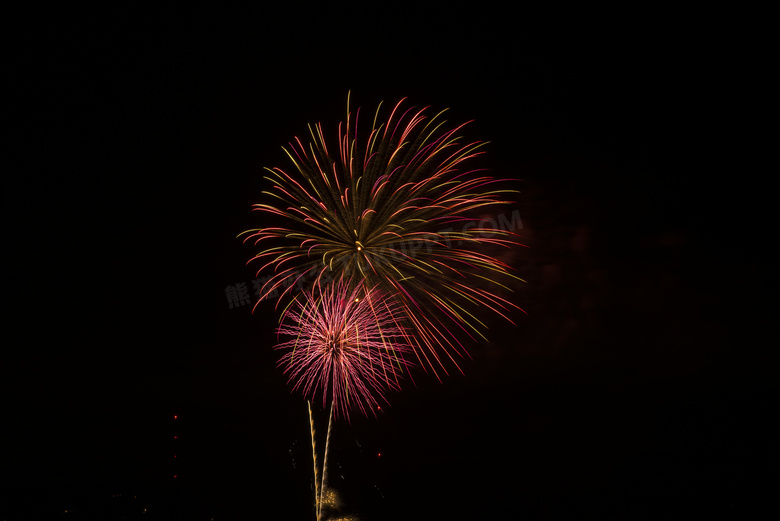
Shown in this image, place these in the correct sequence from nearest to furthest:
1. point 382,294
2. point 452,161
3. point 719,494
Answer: point 452,161
point 382,294
point 719,494

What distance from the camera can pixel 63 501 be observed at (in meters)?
14.3

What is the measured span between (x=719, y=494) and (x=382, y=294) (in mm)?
14100

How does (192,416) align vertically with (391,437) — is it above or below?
above

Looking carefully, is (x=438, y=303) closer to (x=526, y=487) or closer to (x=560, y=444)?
(x=526, y=487)

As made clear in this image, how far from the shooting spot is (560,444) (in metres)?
17.4

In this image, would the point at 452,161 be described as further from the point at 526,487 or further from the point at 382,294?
the point at 526,487

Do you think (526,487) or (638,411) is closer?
(526,487)

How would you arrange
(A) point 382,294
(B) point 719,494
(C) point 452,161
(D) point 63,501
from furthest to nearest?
1. (D) point 63,501
2. (B) point 719,494
3. (A) point 382,294
4. (C) point 452,161

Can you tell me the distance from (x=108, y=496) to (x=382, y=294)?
621 inches

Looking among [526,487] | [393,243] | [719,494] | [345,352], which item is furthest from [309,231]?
[719,494]

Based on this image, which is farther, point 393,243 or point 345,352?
point 345,352

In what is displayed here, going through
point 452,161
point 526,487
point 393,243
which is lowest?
point 526,487

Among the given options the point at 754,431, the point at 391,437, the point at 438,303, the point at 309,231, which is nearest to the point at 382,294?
the point at 438,303

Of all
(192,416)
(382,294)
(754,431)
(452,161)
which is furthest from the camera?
(192,416)
